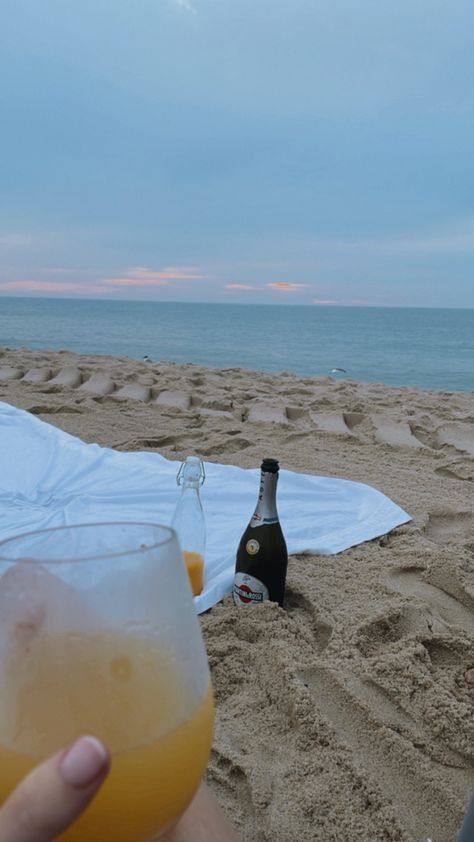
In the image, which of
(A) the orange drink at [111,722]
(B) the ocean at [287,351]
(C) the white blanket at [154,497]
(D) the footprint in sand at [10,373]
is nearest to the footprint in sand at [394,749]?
(C) the white blanket at [154,497]

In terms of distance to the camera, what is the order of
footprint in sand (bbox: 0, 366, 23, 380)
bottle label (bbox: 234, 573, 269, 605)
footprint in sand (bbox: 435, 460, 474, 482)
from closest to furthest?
1. bottle label (bbox: 234, 573, 269, 605)
2. footprint in sand (bbox: 435, 460, 474, 482)
3. footprint in sand (bbox: 0, 366, 23, 380)

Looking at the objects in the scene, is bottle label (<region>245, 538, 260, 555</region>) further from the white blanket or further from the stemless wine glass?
the stemless wine glass

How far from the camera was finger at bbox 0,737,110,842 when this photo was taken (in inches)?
15.5

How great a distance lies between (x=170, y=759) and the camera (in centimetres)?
54

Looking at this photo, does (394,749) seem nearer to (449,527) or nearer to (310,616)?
(310,616)

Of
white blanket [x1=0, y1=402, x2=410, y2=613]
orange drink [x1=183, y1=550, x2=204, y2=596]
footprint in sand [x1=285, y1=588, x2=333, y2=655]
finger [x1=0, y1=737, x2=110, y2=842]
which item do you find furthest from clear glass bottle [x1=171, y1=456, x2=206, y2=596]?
finger [x1=0, y1=737, x2=110, y2=842]

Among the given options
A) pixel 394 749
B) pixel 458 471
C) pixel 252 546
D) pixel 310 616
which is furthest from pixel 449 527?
pixel 394 749

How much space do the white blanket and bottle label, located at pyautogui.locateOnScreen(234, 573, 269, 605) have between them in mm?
223

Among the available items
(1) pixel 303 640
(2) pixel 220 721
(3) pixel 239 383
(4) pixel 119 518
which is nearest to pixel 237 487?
(4) pixel 119 518

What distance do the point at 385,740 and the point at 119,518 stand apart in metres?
1.52

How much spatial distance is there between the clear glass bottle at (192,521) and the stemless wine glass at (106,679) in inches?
55.8

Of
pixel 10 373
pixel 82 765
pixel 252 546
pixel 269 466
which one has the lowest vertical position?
pixel 252 546

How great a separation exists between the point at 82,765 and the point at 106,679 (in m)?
0.12

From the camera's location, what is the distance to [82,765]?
0.39m
